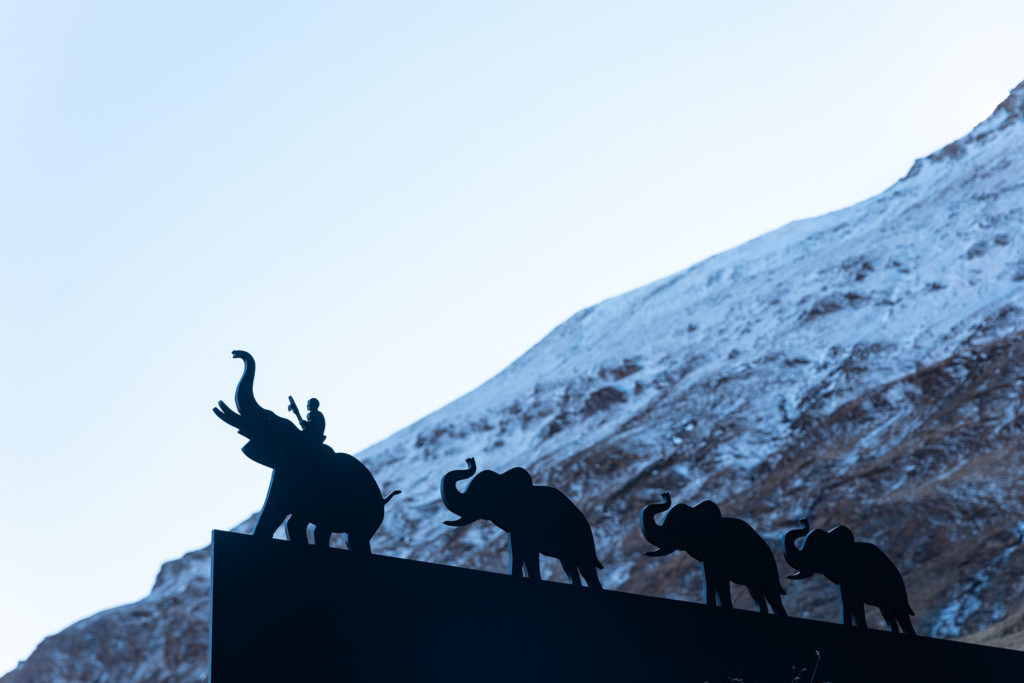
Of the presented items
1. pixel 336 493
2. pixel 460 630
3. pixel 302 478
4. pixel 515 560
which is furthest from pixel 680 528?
pixel 302 478

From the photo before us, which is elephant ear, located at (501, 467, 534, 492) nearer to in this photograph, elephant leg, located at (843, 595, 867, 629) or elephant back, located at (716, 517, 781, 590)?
elephant back, located at (716, 517, 781, 590)

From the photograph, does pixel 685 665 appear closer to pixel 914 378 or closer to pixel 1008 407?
pixel 1008 407

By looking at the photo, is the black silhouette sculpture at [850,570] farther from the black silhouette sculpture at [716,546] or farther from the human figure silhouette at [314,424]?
the human figure silhouette at [314,424]

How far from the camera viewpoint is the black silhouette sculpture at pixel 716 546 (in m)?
6.79

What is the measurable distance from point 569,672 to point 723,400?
3084 centimetres

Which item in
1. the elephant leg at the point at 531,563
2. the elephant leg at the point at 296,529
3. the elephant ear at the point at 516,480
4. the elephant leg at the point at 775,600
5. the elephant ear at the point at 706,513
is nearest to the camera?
the elephant leg at the point at 296,529

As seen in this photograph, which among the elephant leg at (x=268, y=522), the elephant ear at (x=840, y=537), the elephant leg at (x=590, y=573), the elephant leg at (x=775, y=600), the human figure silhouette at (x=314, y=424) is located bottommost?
the elephant leg at (x=775, y=600)

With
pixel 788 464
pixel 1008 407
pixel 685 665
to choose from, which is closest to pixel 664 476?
pixel 788 464

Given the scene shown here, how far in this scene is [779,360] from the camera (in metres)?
37.0

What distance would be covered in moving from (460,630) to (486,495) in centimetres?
91

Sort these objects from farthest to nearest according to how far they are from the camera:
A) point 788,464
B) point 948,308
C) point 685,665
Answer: point 948,308 → point 788,464 → point 685,665

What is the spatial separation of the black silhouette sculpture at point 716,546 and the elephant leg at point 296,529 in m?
2.25

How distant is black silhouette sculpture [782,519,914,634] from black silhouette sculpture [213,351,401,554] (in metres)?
3.04

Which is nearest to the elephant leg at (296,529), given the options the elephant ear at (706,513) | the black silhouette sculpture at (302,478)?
the black silhouette sculpture at (302,478)
